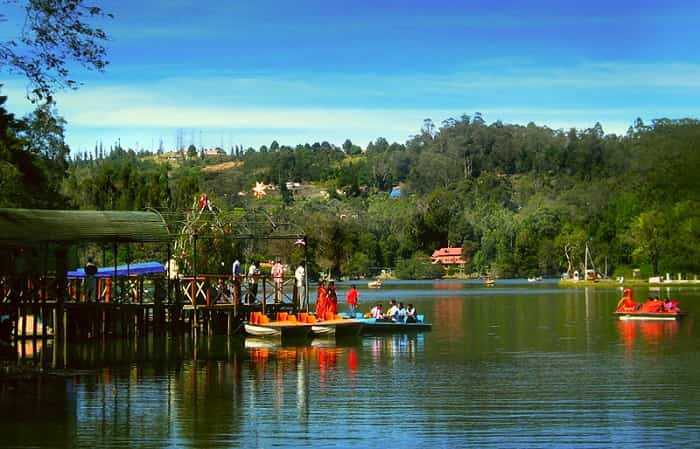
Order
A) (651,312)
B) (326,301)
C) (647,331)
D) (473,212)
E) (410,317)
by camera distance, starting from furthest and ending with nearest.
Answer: (473,212) < (651,312) < (647,331) < (410,317) < (326,301)

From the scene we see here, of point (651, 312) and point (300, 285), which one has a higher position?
point (300, 285)

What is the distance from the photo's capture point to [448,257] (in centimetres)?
16975

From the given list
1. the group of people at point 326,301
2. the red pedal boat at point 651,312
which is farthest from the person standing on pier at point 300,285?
the red pedal boat at point 651,312

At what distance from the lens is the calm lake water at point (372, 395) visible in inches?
763

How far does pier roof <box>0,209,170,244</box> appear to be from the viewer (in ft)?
104

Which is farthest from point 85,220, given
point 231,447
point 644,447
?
point 644,447

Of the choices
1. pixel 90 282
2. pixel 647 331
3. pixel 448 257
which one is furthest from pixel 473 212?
pixel 90 282

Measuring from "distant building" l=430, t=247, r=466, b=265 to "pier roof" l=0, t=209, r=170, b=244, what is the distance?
426 ft

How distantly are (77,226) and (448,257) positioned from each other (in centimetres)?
13711

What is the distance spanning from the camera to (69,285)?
4147 cm

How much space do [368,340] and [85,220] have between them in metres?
11.8

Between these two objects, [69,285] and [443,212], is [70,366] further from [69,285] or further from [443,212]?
[443,212]

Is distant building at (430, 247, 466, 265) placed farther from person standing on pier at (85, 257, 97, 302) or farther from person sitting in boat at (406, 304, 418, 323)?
person standing on pier at (85, 257, 97, 302)

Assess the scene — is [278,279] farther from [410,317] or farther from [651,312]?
[651,312]
